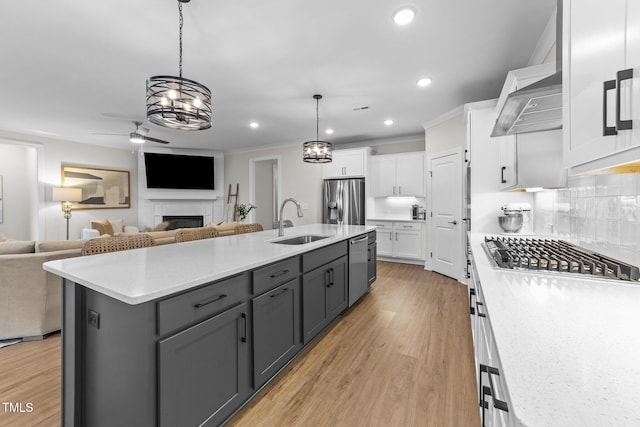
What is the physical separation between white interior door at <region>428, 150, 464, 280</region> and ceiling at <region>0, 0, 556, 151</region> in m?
0.85

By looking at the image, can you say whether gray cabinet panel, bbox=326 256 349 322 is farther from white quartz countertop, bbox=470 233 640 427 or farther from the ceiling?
the ceiling

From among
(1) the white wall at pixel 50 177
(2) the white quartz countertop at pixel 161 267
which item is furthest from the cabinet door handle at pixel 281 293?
(1) the white wall at pixel 50 177

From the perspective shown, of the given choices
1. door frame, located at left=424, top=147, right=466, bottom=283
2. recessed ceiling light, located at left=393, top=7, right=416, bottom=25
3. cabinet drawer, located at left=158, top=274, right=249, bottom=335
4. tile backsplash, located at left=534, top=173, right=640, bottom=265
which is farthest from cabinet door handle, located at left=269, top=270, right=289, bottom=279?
door frame, located at left=424, top=147, right=466, bottom=283

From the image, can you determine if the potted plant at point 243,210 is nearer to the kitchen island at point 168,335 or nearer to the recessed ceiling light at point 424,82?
the recessed ceiling light at point 424,82

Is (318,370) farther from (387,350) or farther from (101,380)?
(101,380)

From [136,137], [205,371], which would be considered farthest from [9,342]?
[136,137]

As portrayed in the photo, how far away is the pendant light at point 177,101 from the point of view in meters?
1.77

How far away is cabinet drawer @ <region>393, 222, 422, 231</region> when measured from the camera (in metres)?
5.18

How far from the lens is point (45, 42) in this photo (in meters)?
2.41

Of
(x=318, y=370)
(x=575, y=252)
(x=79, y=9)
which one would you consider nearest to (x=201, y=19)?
(x=79, y=9)

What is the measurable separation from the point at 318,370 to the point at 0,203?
715 cm

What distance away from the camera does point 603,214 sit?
4.93ft

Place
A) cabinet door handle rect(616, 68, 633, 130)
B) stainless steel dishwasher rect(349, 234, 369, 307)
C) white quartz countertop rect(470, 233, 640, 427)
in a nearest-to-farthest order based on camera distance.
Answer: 1. white quartz countertop rect(470, 233, 640, 427)
2. cabinet door handle rect(616, 68, 633, 130)
3. stainless steel dishwasher rect(349, 234, 369, 307)

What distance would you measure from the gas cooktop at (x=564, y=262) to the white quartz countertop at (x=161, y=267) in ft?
4.23
